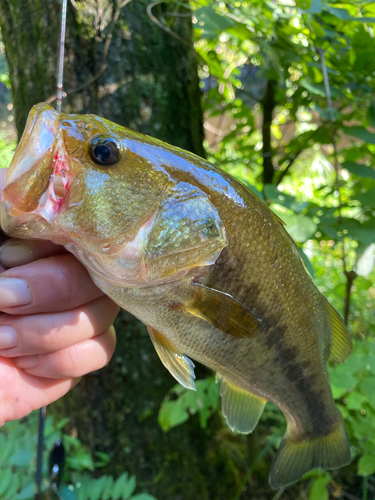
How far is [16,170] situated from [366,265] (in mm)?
1252

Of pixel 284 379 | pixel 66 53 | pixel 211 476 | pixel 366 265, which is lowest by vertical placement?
pixel 211 476

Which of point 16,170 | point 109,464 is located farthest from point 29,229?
point 109,464

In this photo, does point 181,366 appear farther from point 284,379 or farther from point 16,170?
point 16,170

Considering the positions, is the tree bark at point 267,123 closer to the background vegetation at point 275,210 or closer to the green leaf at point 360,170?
the background vegetation at point 275,210

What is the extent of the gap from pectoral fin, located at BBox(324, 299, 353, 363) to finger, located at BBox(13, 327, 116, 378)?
0.66 m

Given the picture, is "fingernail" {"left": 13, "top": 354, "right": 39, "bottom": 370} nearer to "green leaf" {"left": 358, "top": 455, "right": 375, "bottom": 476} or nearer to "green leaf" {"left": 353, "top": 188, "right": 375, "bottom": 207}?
"green leaf" {"left": 353, "top": 188, "right": 375, "bottom": 207}

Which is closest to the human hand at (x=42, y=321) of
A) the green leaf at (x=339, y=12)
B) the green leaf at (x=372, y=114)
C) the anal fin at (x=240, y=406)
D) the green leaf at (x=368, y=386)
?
the anal fin at (x=240, y=406)

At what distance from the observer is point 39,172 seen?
0.57m

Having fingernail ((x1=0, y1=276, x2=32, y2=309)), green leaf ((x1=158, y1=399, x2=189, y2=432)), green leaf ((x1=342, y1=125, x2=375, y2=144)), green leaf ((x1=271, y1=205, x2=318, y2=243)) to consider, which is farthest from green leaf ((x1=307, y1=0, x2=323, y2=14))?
green leaf ((x1=158, y1=399, x2=189, y2=432))

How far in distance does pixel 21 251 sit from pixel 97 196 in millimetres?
258

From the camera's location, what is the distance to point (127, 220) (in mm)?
663

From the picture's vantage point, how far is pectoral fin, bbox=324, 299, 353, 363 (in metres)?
0.96

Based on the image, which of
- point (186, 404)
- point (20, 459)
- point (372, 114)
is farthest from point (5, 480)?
point (372, 114)

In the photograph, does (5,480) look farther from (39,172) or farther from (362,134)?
(362,134)
